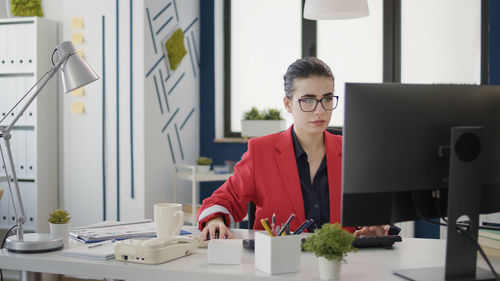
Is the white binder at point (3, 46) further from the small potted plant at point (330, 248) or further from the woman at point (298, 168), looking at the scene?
the small potted plant at point (330, 248)

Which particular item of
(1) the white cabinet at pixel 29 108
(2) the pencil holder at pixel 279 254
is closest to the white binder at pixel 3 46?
(1) the white cabinet at pixel 29 108

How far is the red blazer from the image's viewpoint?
81.7 inches

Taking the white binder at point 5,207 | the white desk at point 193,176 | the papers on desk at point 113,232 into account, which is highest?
the papers on desk at point 113,232

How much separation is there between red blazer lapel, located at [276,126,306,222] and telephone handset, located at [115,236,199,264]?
542 mm

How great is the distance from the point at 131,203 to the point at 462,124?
292 cm

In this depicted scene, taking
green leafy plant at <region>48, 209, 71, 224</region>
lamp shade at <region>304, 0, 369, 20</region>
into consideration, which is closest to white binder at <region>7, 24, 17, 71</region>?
lamp shade at <region>304, 0, 369, 20</region>

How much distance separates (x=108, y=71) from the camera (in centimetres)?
Answer: 402

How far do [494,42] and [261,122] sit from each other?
1.75 meters

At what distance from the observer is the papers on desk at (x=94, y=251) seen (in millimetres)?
1597

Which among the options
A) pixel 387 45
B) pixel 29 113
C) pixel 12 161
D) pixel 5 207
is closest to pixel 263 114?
pixel 387 45

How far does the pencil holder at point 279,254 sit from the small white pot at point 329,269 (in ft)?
0.28

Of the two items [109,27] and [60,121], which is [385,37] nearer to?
[109,27]

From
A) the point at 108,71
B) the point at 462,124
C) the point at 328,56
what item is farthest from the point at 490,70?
the point at 462,124

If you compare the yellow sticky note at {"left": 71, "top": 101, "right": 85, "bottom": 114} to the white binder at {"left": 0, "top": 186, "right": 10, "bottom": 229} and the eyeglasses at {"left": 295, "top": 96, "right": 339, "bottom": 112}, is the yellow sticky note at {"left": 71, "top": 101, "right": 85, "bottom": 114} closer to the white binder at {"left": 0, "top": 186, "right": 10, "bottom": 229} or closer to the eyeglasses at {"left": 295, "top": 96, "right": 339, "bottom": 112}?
the white binder at {"left": 0, "top": 186, "right": 10, "bottom": 229}
